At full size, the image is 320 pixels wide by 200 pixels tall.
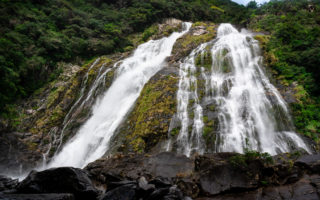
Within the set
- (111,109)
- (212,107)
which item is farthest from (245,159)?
(111,109)

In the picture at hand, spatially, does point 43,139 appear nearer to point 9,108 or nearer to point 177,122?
point 9,108

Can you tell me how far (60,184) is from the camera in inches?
243

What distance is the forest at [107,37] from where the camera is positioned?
1216 centimetres

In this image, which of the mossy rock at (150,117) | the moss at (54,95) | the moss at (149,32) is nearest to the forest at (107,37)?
the moss at (149,32)

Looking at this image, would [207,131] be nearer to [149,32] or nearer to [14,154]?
[14,154]

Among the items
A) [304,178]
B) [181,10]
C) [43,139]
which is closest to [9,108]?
[43,139]

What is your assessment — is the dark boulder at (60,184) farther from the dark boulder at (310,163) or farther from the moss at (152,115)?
the dark boulder at (310,163)

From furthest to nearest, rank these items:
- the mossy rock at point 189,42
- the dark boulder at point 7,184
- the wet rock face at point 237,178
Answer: the mossy rock at point 189,42
the dark boulder at point 7,184
the wet rock face at point 237,178

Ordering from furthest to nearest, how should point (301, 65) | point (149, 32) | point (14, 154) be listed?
1. point (149, 32)
2. point (301, 65)
3. point (14, 154)

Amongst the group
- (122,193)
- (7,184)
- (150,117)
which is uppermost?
(150,117)

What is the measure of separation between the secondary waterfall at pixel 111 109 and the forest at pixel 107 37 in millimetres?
5452

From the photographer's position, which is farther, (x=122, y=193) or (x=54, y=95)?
(x=54, y=95)

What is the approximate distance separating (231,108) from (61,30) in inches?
897

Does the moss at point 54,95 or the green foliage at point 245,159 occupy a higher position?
the moss at point 54,95
